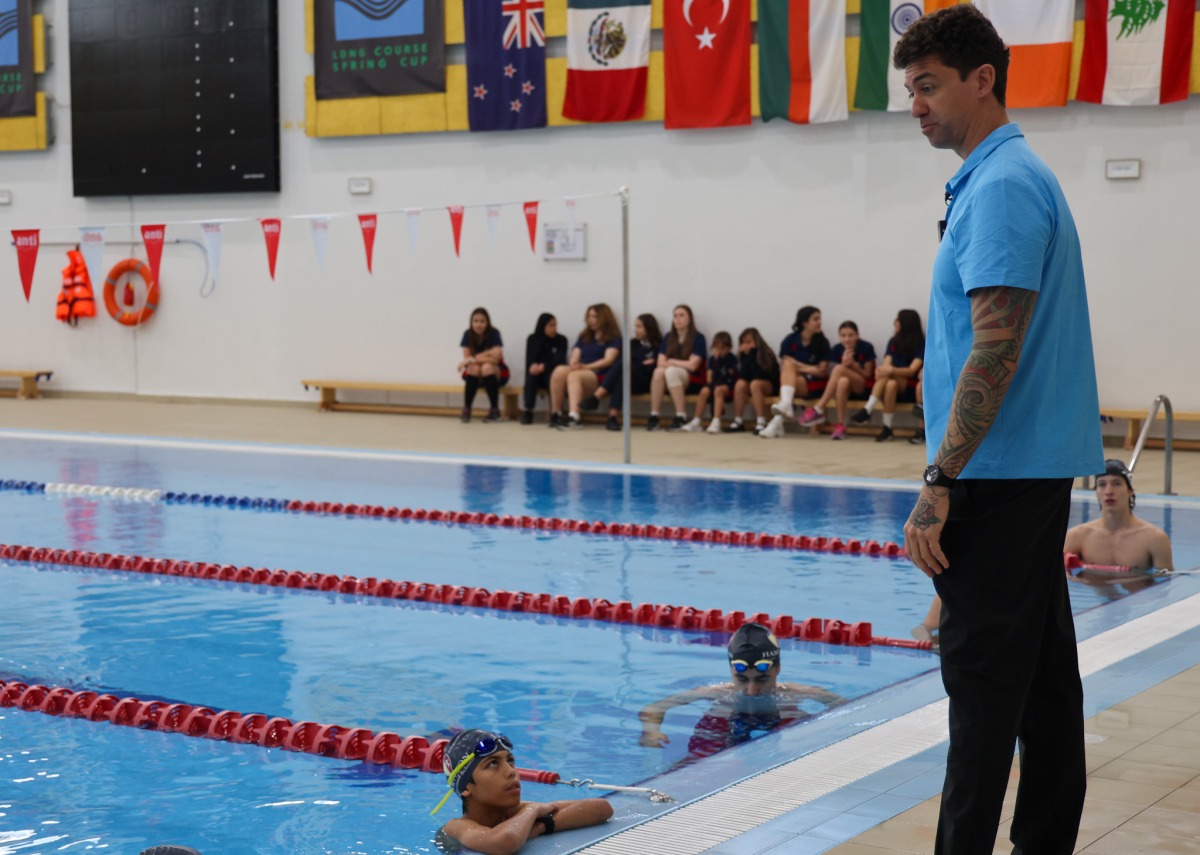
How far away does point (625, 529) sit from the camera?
29.0 ft

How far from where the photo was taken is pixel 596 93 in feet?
49.3

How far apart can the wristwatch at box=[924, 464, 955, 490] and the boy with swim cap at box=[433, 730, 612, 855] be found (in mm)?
1458

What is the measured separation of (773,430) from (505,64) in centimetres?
487

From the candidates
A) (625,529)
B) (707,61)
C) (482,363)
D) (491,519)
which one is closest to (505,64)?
(707,61)

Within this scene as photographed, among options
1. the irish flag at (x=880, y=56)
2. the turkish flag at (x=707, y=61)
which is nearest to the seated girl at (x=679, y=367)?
the turkish flag at (x=707, y=61)

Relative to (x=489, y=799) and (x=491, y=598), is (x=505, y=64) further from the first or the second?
(x=489, y=799)

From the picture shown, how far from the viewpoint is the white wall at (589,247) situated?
510 inches

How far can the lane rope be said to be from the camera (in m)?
8.30

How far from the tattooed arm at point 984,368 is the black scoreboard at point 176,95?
1537 centimetres

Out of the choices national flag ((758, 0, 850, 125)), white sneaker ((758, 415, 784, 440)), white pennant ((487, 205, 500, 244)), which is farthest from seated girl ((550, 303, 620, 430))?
national flag ((758, 0, 850, 125))

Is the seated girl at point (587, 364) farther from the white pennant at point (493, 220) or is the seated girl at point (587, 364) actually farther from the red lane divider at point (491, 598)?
the red lane divider at point (491, 598)

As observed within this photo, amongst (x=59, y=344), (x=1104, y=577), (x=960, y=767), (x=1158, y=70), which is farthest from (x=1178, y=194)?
(x=59, y=344)

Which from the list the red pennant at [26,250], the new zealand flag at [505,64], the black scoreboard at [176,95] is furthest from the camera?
the black scoreboard at [176,95]

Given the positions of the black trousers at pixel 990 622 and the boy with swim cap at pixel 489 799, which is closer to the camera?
the black trousers at pixel 990 622
